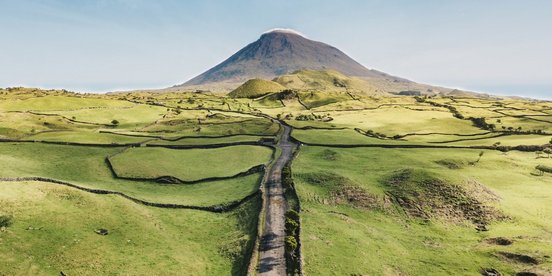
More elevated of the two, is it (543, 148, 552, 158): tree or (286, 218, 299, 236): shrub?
(543, 148, 552, 158): tree

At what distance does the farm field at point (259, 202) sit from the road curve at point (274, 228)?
0.95 metres

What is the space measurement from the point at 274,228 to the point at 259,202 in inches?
283

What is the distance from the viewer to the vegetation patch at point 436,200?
1938 inches

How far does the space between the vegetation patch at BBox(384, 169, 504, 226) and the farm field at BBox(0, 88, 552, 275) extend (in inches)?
7.9

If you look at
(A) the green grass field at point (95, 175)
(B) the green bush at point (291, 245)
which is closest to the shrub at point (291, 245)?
(B) the green bush at point (291, 245)

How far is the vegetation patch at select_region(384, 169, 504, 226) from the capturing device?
161 ft

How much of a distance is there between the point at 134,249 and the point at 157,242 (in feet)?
8.17

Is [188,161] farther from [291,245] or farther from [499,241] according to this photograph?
[499,241]

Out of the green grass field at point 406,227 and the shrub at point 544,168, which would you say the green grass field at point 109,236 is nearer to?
the green grass field at point 406,227

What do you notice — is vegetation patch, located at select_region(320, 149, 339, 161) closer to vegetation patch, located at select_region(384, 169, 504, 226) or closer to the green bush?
vegetation patch, located at select_region(384, 169, 504, 226)

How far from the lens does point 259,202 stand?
156 ft

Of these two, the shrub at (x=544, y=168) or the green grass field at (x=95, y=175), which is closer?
the green grass field at (x=95, y=175)

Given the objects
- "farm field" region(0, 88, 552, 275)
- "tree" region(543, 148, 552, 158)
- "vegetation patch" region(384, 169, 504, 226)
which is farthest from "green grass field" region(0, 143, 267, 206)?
"tree" region(543, 148, 552, 158)

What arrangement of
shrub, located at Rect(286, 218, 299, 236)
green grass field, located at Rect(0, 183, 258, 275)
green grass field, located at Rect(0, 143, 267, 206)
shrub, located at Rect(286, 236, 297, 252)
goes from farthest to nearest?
green grass field, located at Rect(0, 143, 267, 206) → shrub, located at Rect(286, 218, 299, 236) → shrub, located at Rect(286, 236, 297, 252) → green grass field, located at Rect(0, 183, 258, 275)
